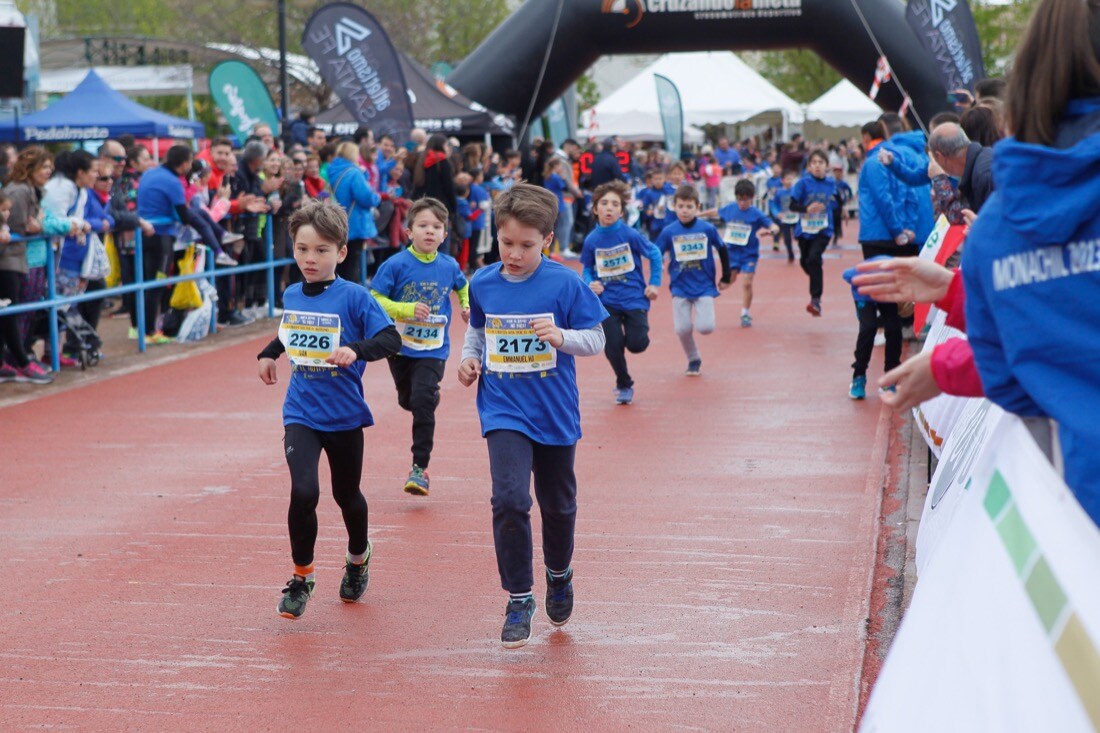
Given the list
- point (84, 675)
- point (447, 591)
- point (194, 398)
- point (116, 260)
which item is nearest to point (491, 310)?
point (447, 591)

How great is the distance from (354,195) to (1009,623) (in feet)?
45.5

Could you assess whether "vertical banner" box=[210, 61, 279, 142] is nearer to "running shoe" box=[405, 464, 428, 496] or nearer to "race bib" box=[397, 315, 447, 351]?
"race bib" box=[397, 315, 447, 351]

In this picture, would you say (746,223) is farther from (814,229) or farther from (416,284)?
(416,284)

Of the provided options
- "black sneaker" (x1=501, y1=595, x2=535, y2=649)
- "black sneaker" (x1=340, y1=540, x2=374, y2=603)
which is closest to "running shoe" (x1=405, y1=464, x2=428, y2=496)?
"black sneaker" (x1=340, y1=540, x2=374, y2=603)

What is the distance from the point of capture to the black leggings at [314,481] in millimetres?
5473

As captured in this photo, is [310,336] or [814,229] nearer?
[310,336]

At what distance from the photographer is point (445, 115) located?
23.5 m

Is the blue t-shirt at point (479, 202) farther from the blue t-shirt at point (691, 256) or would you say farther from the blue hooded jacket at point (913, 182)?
the blue hooded jacket at point (913, 182)

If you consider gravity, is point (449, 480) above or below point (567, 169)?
below

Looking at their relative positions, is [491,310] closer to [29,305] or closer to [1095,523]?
[1095,523]

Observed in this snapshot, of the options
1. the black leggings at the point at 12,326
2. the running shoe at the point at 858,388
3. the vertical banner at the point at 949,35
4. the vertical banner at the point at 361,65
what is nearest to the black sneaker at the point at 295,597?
the running shoe at the point at 858,388

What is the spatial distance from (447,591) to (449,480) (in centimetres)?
232

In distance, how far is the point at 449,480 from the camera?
830 centimetres

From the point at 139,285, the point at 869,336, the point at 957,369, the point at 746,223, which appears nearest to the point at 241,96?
the point at 139,285
